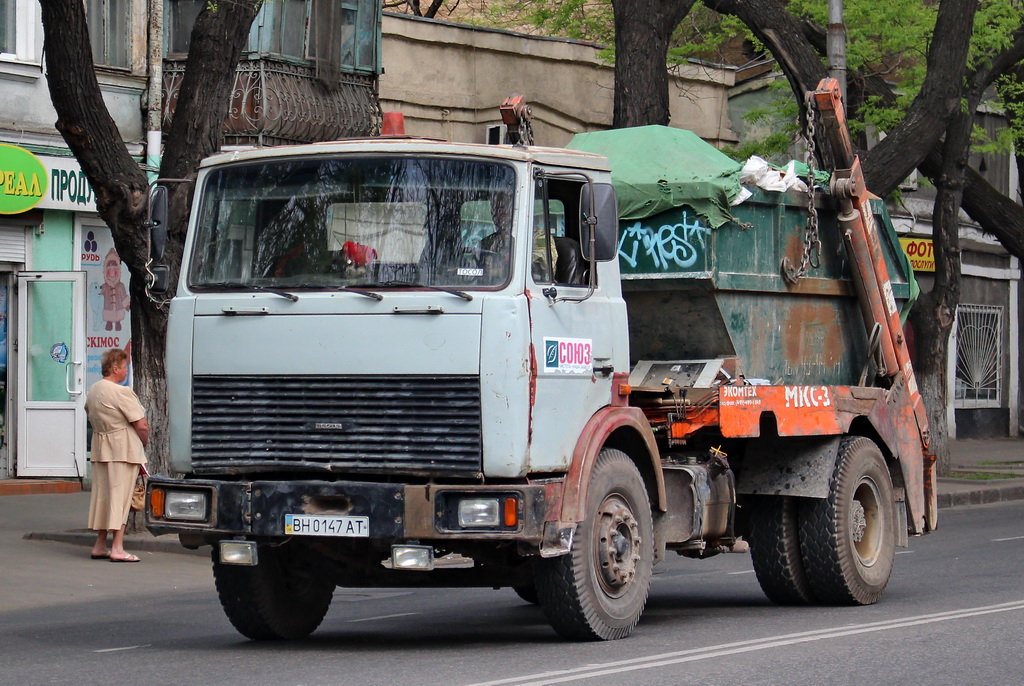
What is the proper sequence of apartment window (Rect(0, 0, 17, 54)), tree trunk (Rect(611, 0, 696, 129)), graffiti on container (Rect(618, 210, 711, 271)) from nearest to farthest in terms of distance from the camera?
1. graffiti on container (Rect(618, 210, 711, 271))
2. tree trunk (Rect(611, 0, 696, 129))
3. apartment window (Rect(0, 0, 17, 54))

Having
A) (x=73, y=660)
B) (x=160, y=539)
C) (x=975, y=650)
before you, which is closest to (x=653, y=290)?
(x=975, y=650)

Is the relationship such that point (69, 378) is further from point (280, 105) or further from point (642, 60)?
point (642, 60)

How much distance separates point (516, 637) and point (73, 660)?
7.57ft

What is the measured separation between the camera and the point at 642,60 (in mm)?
16312

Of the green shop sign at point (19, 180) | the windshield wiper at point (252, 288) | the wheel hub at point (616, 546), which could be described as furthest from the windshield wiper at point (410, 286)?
the green shop sign at point (19, 180)

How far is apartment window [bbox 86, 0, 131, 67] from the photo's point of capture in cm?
1825

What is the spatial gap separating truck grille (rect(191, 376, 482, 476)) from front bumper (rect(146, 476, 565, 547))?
0.36 feet

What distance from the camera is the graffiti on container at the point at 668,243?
960cm

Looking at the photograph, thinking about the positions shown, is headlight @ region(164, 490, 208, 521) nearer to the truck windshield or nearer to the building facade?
the truck windshield

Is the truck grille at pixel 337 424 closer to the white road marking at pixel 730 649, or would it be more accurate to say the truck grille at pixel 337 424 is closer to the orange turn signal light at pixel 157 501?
the orange turn signal light at pixel 157 501

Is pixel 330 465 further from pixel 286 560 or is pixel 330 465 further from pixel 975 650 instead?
pixel 975 650

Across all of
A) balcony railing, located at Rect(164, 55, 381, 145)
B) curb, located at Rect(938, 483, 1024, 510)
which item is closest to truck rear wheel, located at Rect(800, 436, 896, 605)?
curb, located at Rect(938, 483, 1024, 510)

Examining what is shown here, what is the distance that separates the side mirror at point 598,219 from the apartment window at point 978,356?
954 inches

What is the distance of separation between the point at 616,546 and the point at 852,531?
253 cm
